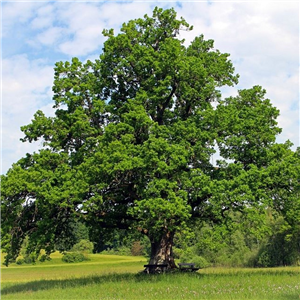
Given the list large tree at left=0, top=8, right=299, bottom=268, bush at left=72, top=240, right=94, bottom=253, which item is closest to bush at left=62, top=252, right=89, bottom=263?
bush at left=72, top=240, right=94, bottom=253

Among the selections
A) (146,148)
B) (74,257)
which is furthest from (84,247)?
(146,148)

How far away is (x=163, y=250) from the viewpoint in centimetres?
2428

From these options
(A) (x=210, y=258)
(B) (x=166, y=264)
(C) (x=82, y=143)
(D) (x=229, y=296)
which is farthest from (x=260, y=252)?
(D) (x=229, y=296)

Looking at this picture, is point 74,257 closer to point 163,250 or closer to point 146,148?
point 163,250

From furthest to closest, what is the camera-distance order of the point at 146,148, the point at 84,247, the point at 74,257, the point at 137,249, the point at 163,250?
the point at 137,249 < the point at 84,247 < the point at 74,257 < the point at 163,250 < the point at 146,148

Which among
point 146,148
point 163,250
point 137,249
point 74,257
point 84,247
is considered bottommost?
point 74,257

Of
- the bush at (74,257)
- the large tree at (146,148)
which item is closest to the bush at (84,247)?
the bush at (74,257)

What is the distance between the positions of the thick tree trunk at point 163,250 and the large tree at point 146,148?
0.06 meters

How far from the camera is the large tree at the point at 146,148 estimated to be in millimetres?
20266

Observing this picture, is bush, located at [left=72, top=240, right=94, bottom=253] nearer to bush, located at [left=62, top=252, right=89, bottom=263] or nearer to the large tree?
bush, located at [left=62, top=252, right=89, bottom=263]

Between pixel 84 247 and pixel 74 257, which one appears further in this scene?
pixel 84 247

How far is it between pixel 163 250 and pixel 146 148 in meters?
7.43

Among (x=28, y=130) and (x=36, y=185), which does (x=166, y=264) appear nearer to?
(x=36, y=185)

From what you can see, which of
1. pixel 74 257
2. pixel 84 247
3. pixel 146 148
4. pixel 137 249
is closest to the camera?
pixel 146 148
